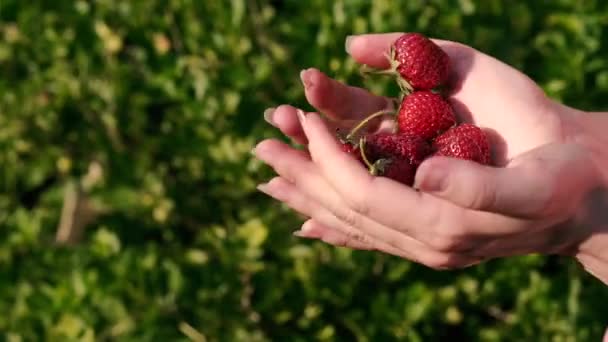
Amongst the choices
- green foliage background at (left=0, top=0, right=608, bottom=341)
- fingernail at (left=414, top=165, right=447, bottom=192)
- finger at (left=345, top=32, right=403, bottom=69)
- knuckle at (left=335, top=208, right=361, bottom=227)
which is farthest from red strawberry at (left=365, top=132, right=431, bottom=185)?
green foliage background at (left=0, top=0, right=608, bottom=341)

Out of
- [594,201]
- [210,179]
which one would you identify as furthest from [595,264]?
[210,179]

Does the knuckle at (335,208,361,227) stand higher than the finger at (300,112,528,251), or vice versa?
the finger at (300,112,528,251)

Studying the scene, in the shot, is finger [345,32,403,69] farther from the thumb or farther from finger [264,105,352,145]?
the thumb

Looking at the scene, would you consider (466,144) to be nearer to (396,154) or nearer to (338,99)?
(396,154)

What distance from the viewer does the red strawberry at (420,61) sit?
201 cm

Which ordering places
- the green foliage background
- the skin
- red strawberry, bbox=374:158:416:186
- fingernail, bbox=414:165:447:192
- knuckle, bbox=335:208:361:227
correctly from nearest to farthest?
fingernail, bbox=414:165:447:192, the skin, knuckle, bbox=335:208:361:227, red strawberry, bbox=374:158:416:186, the green foliage background

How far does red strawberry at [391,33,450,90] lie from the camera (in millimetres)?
2014

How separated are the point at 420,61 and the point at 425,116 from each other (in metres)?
0.12

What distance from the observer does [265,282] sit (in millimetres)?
2447

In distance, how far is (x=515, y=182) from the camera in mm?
1533

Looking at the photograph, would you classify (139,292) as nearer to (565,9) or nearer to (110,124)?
(110,124)

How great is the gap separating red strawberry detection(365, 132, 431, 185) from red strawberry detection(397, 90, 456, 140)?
4 centimetres

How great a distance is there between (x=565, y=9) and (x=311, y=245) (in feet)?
3.52

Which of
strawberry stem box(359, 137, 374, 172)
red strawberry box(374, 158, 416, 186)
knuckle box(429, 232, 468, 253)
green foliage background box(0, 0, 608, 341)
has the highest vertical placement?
strawberry stem box(359, 137, 374, 172)
